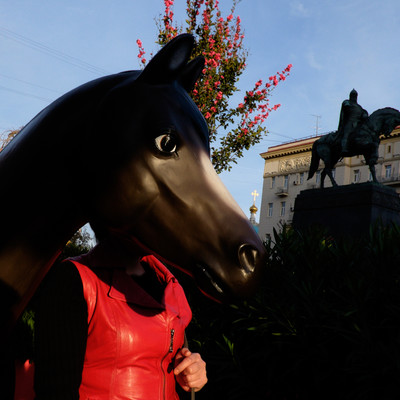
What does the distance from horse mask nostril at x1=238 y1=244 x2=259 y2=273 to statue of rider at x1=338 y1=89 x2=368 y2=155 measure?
39.4 ft

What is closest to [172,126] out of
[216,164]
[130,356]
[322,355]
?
[130,356]

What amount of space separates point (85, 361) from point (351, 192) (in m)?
9.47

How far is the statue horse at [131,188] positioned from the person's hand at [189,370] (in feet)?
1.21

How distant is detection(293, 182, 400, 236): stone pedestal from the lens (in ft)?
30.3

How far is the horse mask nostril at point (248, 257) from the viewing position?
914mm

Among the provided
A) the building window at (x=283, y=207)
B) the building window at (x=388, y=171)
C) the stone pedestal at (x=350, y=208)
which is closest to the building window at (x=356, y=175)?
the building window at (x=388, y=171)

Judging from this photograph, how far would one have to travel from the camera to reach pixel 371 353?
2.28 m

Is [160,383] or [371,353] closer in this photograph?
[160,383]

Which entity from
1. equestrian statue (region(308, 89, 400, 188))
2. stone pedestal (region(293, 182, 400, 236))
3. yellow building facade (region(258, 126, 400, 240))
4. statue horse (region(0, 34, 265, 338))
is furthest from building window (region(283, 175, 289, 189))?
statue horse (region(0, 34, 265, 338))

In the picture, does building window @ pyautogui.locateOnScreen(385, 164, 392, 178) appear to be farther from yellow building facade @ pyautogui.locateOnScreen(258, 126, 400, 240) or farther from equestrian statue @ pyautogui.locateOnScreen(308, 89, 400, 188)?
equestrian statue @ pyautogui.locateOnScreen(308, 89, 400, 188)

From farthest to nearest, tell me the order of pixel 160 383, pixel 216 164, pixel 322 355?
pixel 216 164, pixel 322 355, pixel 160 383

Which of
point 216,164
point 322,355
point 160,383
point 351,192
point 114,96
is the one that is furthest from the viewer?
point 216,164

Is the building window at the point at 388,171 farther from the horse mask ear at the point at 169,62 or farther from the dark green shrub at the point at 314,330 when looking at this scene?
the horse mask ear at the point at 169,62

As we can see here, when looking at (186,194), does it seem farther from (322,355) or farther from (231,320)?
(231,320)
